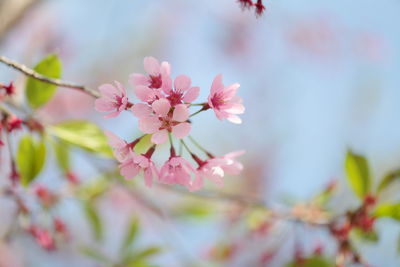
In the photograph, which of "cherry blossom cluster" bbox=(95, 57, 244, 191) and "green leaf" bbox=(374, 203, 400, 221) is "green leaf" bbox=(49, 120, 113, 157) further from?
"green leaf" bbox=(374, 203, 400, 221)

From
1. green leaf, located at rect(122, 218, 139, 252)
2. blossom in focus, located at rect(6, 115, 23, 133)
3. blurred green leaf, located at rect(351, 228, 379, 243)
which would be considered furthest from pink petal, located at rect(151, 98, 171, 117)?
green leaf, located at rect(122, 218, 139, 252)

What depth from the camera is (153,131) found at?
2.56ft

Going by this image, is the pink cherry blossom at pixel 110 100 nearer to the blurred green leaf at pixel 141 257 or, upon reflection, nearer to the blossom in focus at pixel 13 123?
the blossom in focus at pixel 13 123

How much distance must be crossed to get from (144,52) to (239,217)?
7.90ft

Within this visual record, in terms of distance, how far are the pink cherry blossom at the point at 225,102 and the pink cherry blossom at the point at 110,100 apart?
151mm

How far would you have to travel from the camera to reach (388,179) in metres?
1.28

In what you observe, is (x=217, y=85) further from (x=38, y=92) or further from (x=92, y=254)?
(x=92, y=254)

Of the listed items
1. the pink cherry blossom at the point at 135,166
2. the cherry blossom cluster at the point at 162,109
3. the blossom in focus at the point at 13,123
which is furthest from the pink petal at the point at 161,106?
the blossom in focus at the point at 13,123

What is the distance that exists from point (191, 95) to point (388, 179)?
0.72 m

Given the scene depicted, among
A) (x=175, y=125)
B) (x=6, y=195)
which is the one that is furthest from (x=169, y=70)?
(x=6, y=195)

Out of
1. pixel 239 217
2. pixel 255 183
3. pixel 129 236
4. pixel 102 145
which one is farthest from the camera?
pixel 255 183

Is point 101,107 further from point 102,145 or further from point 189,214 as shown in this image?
point 189,214

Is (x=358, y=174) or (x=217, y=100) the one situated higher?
(x=358, y=174)

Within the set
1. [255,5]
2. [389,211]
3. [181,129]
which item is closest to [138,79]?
[181,129]
